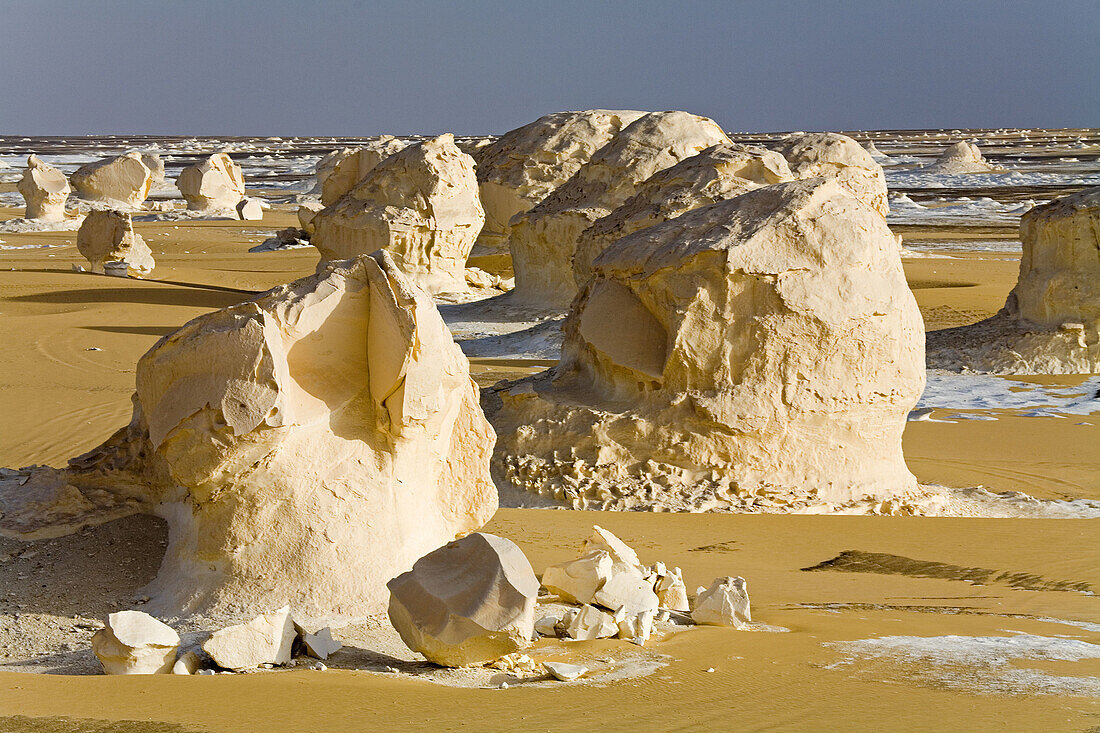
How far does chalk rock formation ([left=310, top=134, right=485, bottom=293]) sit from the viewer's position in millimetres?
17906

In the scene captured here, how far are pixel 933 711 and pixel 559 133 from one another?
1580 centimetres

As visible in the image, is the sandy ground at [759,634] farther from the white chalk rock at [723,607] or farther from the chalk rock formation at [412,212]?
the chalk rock formation at [412,212]

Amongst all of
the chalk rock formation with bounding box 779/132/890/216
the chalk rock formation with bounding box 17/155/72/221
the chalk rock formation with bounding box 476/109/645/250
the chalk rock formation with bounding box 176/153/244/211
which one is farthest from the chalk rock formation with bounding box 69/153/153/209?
the chalk rock formation with bounding box 779/132/890/216

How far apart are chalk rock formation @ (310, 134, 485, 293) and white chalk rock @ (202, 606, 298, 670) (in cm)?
1397

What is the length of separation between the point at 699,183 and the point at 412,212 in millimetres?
6685

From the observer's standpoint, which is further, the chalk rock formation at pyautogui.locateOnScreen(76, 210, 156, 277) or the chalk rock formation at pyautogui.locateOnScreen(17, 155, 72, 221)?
the chalk rock formation at pyautogui.locateOnScreen(17, 155, 72, 221)

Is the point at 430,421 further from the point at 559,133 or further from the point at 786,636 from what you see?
the point at 559,133

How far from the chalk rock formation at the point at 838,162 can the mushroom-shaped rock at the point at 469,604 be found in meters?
11.5

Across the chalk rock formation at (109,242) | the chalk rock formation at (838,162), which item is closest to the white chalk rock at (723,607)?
the chalk rock formation at (838,162)

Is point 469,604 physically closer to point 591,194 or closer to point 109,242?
point 591,194

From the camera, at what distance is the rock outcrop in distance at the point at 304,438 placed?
453cm

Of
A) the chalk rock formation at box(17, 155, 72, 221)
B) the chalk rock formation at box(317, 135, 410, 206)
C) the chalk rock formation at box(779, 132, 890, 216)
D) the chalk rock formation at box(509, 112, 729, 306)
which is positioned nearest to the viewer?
the chalk rock formation at box(779, 132, 890, 216)

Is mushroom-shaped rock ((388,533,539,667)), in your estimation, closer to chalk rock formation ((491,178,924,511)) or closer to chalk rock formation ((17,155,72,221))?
chalk rock formation ((491,178,924,511))

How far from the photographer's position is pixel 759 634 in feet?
15.5
